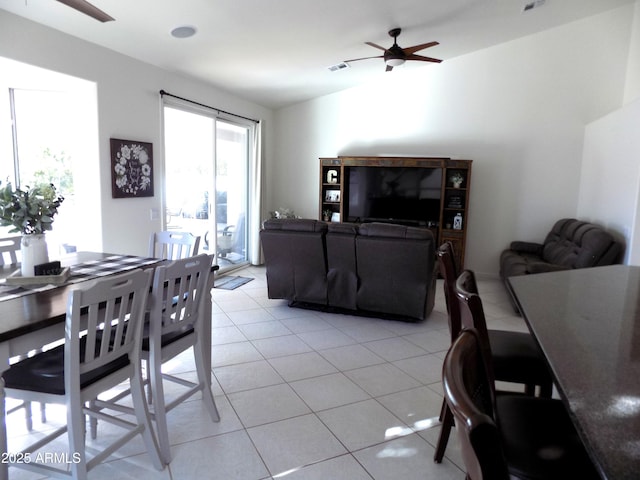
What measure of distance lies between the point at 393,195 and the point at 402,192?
0.51 feet

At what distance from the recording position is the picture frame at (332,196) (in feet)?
22.5

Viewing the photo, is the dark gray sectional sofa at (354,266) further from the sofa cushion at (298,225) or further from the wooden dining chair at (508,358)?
the wooden dining chair at (508,358)

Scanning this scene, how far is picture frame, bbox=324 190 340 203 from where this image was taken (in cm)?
687

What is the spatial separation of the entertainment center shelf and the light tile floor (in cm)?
245

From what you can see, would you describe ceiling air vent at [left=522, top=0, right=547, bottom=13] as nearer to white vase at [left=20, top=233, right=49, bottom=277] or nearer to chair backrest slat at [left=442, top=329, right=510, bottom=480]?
chair backrest slat at [left=442, top=329, right=510, bottom=480]

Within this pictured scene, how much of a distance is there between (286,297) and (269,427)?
2165mm

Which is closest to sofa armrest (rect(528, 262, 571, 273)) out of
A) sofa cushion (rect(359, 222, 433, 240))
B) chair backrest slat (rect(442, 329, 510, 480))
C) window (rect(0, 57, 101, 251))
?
sofa cushion (rect(359, 222, 433, 240))

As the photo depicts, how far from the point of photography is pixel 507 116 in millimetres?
6043

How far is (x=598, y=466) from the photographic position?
26.5 inches

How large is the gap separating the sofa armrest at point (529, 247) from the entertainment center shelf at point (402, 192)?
0.75 meters

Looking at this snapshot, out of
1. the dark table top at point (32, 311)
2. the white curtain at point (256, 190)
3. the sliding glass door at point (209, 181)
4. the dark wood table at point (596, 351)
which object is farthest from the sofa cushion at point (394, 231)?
the white curtain at point (256, 190)

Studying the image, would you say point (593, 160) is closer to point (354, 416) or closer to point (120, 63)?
point (354, 416)

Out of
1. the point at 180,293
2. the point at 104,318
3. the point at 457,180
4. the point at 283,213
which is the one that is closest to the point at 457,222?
the point at 457,180

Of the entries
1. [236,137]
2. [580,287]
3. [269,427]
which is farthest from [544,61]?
[269,427]
